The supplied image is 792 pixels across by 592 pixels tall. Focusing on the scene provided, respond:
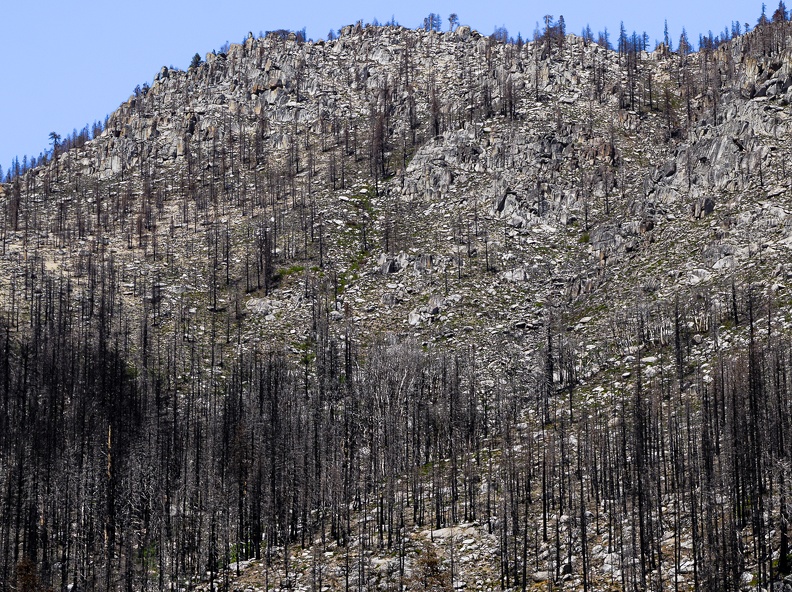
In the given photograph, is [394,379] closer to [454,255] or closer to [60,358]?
[454,255]

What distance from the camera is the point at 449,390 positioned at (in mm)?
141750

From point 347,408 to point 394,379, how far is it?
31.6 feet

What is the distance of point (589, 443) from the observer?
387 feet

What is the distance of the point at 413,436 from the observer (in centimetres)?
13512

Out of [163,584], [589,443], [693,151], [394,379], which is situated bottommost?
[163,584]

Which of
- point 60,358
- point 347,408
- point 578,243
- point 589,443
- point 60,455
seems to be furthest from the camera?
point 578,243

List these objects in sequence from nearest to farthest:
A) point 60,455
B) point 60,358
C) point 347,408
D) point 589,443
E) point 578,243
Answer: point 589,443
point 60,455
point 347,408
point 60,358
point 578,243

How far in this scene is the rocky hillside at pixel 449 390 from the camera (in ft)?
332

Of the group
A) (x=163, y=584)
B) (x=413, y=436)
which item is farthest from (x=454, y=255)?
(x=163, y=584)

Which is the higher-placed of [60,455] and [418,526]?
[60,455]

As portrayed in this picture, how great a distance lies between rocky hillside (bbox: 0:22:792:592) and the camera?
332 ft

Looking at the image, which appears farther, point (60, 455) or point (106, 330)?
point (106, 330)

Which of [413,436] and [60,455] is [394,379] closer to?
[413,436]

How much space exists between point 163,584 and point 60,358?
6502 cm
